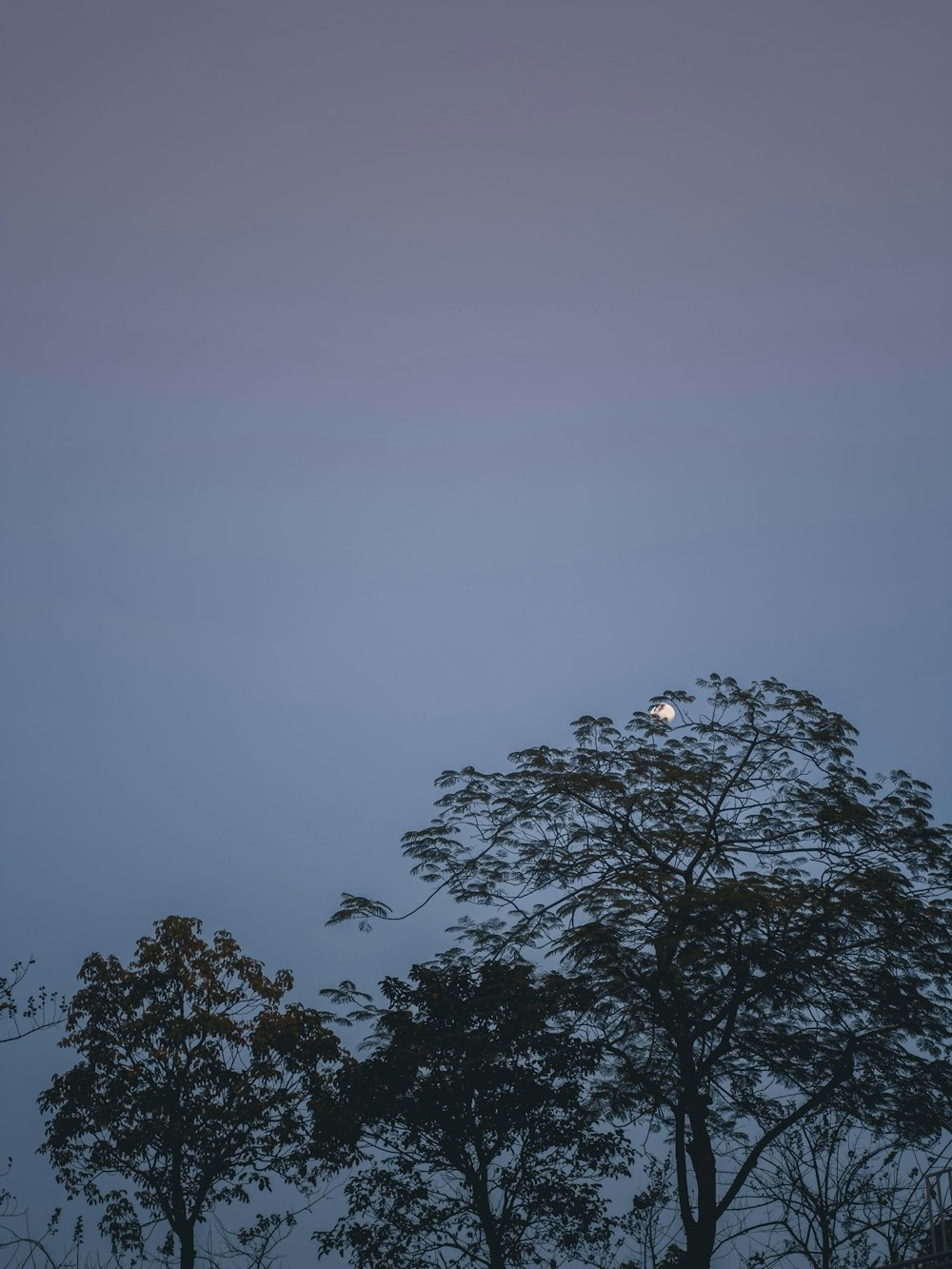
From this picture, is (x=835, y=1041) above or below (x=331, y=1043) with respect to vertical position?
below

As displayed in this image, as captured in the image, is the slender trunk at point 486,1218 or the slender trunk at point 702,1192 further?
the slender trunk at point 486,1218

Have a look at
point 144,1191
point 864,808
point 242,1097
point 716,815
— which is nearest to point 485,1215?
point 242,1097

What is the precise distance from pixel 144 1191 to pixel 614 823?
11.0 meters

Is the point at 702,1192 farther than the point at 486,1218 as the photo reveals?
No

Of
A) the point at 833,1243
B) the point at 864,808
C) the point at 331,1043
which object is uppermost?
the point at 864,808

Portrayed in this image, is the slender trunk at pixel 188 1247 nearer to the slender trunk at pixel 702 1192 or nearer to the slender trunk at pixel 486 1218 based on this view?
the slender trunk at pixel 486 1218

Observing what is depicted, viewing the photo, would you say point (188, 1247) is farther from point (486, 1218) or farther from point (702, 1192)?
point (702, 1192)

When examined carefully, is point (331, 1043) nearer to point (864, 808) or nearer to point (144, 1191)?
point (144, 1191)

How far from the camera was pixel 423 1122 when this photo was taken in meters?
20.2

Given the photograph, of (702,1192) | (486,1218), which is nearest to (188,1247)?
(486,1218)

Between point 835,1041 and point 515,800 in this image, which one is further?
point 515,800

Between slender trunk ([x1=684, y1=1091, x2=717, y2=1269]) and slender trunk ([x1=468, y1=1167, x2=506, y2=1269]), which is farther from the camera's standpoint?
slender trunk ([x1=468, y1=1167, x2=506, y2=1269])

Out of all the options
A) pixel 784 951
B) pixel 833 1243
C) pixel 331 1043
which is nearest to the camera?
pixel 784 951

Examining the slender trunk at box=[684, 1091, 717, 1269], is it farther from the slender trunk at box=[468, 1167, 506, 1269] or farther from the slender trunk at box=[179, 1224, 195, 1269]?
the slender trunk at box=[179, 1224, 195, 1269]
